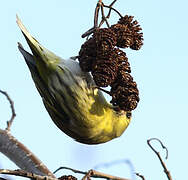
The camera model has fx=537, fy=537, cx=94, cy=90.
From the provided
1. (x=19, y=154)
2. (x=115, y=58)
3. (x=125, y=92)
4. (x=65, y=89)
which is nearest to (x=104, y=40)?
(x=115, y=58)

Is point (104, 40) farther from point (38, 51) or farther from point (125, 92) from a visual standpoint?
point (38, 51)

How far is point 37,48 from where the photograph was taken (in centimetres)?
250

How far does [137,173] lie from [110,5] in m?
0.67

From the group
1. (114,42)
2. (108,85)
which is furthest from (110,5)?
(108,85)

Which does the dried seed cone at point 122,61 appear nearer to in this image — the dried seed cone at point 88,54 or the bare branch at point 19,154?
the dried seed cone at point 88,54

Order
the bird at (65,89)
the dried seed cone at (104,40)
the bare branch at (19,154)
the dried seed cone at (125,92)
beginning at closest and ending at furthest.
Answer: the dried seed cone at (104,40) → the dried seed cone at (125,92) → the bird at (65,89) → the bare branch at (19,154)

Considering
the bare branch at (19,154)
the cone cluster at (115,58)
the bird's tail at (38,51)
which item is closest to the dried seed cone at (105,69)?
the cone cluster at (115,58)

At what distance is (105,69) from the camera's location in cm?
211

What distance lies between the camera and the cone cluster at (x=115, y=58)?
6.90 feet

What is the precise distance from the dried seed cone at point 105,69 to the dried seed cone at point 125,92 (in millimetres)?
48

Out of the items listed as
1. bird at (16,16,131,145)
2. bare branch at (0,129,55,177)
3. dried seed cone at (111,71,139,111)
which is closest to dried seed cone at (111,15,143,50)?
dried seed cone at (111,71,139,111)

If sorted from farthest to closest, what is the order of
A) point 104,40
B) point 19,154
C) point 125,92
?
point 19,154
point 125,92
point 104,40

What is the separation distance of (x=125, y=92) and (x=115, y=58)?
17cm

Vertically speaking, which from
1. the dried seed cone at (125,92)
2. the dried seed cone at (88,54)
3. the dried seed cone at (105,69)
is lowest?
the dried seed cone at (125,92)
